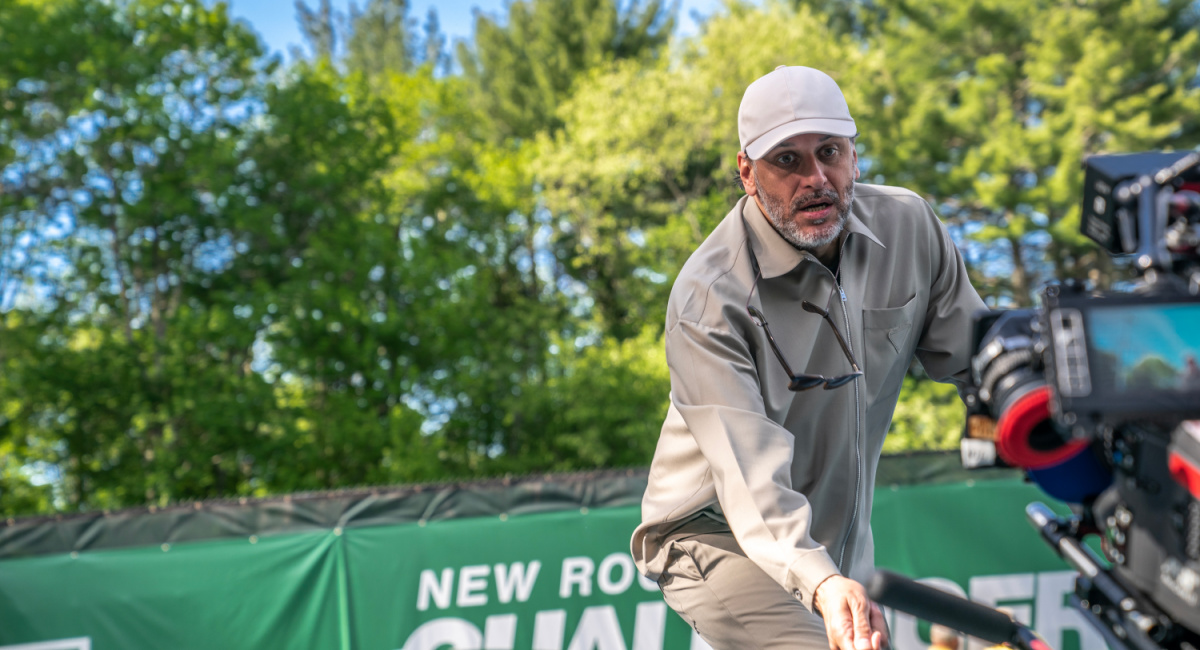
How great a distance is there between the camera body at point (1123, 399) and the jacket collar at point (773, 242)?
2.23 ft

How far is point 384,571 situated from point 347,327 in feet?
61.0

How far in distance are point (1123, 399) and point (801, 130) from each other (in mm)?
1048

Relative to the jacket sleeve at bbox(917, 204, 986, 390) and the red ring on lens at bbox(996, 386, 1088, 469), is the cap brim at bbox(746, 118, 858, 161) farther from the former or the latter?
the red ring on lens at bbox(996, 386, 1088, 469)

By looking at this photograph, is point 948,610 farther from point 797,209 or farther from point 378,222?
point 378,222

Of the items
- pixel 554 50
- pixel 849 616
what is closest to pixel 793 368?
pixel 849 616

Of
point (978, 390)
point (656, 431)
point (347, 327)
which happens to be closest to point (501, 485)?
point (978, 390)

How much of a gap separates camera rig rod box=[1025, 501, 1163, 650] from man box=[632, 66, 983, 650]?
46 centimetres

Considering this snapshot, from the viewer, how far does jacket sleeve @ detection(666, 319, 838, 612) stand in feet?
6.68

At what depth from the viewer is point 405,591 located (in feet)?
20.7

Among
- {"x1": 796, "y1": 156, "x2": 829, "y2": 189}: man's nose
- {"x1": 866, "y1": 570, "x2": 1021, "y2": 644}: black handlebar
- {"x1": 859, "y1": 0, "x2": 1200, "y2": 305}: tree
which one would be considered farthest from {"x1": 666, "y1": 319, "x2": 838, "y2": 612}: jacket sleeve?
{"x1": 859, "y1": 0, "x2": 1200, "y2": 305}: tree

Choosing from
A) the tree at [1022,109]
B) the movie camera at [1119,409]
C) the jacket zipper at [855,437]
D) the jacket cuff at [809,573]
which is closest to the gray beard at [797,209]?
the jacket zipper at [855,437]

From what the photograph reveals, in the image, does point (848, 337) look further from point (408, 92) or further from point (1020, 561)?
point (408, 92)

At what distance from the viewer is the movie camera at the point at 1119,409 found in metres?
1.38

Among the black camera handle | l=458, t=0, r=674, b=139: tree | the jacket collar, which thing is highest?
l=458, t=0, r=674, b=139: tree
